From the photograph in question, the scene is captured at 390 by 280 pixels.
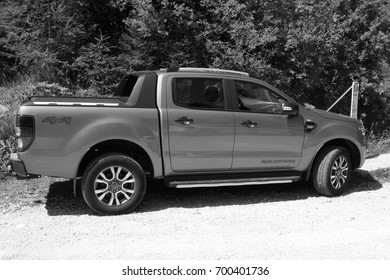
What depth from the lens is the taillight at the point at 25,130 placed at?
5.07 m

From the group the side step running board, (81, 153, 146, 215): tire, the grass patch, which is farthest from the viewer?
the grass patch

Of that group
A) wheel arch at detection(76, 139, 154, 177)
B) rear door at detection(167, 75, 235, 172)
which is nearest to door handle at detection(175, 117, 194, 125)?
rear door at detection(167, 75, 235, 172)

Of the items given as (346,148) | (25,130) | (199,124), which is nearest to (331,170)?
(346,148)

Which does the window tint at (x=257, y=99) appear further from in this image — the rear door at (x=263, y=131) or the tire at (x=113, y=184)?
the tire at (x=113, y=184)

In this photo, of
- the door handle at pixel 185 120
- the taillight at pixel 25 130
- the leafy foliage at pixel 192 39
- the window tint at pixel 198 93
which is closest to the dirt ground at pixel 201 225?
the taillight at pixel 25 130

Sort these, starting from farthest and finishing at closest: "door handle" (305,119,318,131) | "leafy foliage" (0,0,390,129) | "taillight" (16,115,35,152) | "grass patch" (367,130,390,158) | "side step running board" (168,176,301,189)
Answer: "grass patch" (367,130,390,158) → "leafy foliage" (0,0,390,129) → "door handle" (305,119,318,131) → "side step running board" (168,176,301,189) → "taillight" (16,115,35,152)

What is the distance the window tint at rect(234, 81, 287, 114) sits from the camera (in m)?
6.08

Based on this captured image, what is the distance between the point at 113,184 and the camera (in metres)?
5.43

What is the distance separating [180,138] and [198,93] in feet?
2.24

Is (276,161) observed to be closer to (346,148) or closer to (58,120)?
(346,148)

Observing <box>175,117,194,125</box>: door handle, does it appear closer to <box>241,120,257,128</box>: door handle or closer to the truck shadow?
<box>241,120,257,128</box>: door handle

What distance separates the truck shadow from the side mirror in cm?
126

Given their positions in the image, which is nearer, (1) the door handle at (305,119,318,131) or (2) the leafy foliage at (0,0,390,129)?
(1) the door handle at (305,119,318,131)

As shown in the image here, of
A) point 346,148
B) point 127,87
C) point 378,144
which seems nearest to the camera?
point 127,87
